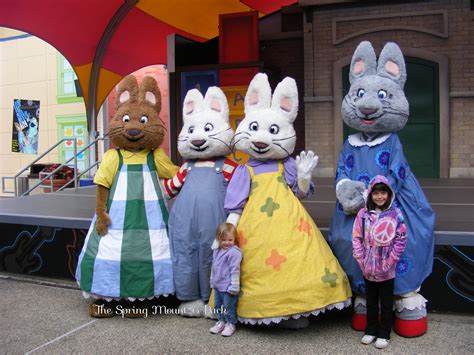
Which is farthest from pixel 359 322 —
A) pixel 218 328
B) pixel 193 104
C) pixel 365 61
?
pixel 193 104

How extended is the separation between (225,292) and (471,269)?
1.63m

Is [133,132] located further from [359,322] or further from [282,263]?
[359,322]

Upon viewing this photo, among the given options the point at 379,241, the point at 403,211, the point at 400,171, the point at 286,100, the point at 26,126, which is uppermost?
the point at 26,126

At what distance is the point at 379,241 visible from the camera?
2.92 meters

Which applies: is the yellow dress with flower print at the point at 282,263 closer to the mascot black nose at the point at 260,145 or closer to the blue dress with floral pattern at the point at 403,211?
the blue dress with floral pattern at the point at 403,211

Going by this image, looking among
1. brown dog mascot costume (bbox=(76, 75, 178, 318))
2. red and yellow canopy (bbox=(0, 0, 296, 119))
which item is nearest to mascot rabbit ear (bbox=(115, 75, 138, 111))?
brown dog mascot costume (bbox=(76, 75, 178, 318))

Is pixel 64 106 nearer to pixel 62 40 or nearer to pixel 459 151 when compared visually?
pixel 62 40

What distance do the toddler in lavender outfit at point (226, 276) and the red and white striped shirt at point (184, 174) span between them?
520 millimetres

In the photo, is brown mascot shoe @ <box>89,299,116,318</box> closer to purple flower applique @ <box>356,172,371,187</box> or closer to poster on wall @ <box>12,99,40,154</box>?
purple flower applique @ <box>356,172,371,187</box>

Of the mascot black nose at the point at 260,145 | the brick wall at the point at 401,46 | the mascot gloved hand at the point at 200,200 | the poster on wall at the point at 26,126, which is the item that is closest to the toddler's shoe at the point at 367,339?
the mascot gloved hand at the point at 200,200

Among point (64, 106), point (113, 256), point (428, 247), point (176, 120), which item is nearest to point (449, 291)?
point (428, 247)

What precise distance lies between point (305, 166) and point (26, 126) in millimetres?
16725

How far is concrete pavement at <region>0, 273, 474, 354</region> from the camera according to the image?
3.09 meters

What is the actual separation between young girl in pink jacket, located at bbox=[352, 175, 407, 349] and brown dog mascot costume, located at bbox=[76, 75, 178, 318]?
4.53 feet
